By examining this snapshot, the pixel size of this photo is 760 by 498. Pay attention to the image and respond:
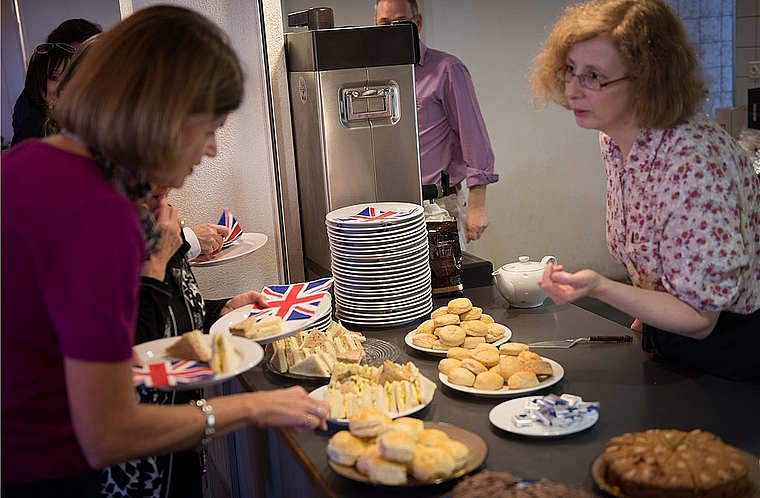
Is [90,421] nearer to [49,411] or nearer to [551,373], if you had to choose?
[49,411]

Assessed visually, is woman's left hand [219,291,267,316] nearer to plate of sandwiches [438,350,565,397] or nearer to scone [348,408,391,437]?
plate of sandwiches [438,350,565,397]

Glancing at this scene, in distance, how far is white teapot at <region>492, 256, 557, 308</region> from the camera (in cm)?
208

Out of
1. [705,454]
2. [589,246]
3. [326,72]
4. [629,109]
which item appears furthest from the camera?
[589,246]

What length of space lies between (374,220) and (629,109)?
743 millimetres

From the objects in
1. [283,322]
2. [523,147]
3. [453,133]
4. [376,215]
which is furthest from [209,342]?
[523,147]

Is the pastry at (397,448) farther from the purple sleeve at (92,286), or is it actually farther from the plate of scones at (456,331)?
the plate of scones at (456,331)

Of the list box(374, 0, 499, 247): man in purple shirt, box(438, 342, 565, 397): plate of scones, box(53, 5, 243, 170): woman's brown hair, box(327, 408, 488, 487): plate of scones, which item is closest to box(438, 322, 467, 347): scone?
box(438, 342, 565, 397): plate of scones

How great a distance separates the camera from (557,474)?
125 cm

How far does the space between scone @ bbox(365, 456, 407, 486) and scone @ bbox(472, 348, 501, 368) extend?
1.53 ft

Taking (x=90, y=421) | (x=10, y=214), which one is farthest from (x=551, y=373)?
(x=10, y=214)

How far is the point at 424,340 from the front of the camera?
6.11ft

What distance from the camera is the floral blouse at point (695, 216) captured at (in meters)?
1.45

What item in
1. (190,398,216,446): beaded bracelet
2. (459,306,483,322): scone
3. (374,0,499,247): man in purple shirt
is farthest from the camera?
(374,0,499,247): man in purple shirt

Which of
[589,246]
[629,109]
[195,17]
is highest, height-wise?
[195,17]
